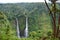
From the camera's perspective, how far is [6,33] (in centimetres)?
66

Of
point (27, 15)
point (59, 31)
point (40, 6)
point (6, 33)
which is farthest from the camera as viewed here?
point (40, 6)

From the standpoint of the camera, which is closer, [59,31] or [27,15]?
[59,31]

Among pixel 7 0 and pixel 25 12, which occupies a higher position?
pixel 7 0

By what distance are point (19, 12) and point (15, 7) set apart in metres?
0.08

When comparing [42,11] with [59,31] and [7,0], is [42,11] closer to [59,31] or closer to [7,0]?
[7,0]

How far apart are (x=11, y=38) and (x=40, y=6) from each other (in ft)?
2.03

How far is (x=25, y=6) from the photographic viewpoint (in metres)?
1.22

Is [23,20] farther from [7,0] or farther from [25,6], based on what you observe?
[7,0]

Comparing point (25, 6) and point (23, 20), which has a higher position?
point (25, 6)

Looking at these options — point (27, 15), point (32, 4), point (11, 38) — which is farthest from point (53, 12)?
point (32, 4)

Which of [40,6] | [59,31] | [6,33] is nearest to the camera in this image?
[59,31]

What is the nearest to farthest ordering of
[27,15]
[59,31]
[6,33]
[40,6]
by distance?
[59,31], [6,33], [27,15], [40,6]

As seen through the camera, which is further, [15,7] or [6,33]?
[15,7]

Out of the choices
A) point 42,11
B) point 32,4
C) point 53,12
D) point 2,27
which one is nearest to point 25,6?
→ point 32,4
